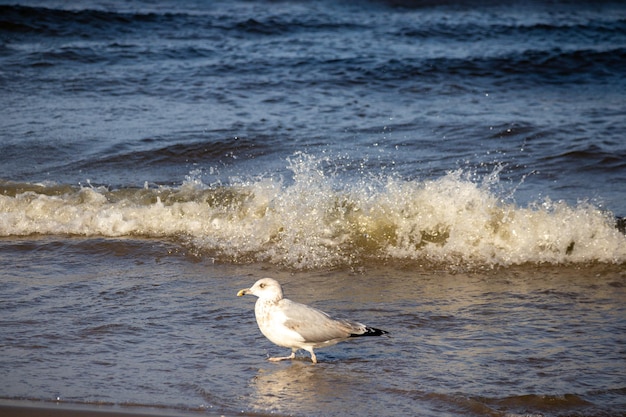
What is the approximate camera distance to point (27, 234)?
296 inches

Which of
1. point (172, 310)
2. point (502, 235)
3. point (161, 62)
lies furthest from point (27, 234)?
point (161, 62)

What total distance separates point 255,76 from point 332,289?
742cm

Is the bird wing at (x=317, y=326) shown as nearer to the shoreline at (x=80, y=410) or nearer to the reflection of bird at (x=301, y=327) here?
the reflection of bird at (x=301, y=327)

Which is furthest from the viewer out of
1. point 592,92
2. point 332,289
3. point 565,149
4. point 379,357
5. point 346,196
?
point 592,92

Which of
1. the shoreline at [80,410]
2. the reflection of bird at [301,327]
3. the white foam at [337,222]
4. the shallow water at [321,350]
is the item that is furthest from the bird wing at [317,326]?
the white foam at [337,222]

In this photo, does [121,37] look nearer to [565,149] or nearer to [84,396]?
[565,149]

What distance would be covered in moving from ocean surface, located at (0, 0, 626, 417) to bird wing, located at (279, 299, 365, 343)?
0.74 ft

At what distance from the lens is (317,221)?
24.5ft

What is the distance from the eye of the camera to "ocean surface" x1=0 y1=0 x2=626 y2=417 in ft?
15.4

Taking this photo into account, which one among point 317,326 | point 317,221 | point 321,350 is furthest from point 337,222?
point 317,326

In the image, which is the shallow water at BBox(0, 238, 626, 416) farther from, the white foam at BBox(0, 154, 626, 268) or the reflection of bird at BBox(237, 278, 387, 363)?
the white foam at BBox(0, 154, 626, 268)

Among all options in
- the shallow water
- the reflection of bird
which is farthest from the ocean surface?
the reflection of bird

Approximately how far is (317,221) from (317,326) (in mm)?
2718

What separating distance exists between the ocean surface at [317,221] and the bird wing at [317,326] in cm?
23
